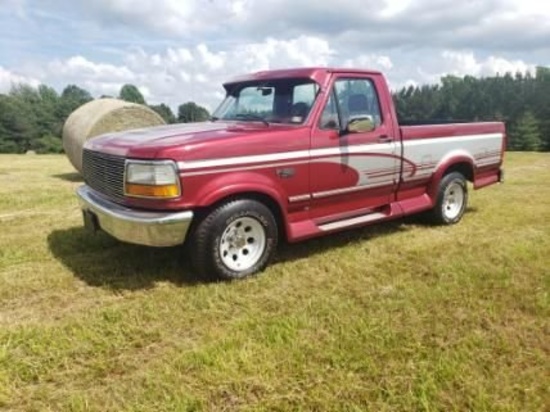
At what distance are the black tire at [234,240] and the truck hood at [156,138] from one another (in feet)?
2.19

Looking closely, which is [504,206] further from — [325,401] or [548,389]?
[325,401]

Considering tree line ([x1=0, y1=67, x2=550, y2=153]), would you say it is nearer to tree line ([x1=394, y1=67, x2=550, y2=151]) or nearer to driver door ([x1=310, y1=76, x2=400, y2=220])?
tree line ([x1=394, y1=67, x2=550, y2=151])

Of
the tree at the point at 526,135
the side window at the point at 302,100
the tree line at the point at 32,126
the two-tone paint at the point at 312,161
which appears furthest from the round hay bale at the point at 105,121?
the tree at the point at 526,135

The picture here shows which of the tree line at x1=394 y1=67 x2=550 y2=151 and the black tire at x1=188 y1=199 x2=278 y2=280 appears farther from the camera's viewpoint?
the tree line at x1=394 y1=67 x2=550 y2=151

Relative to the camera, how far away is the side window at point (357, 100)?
530 centimetres

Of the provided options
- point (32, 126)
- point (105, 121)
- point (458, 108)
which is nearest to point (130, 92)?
point (32, 126)

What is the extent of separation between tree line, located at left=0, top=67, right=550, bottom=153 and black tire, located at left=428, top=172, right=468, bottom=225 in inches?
1337

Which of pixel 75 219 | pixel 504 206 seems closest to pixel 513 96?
pixel 504 206

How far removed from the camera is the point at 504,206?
25.4ft

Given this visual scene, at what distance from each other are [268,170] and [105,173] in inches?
59.6

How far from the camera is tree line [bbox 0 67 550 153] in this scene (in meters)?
42.3

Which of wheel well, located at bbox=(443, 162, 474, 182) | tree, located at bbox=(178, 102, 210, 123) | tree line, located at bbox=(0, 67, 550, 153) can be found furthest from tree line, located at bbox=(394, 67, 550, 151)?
→ wheel well, located at bbox=(443, 162, 474, 182)

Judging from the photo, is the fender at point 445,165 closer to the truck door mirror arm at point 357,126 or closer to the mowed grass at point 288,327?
the mowed grass at point 288,327

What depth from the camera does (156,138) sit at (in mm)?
4520
